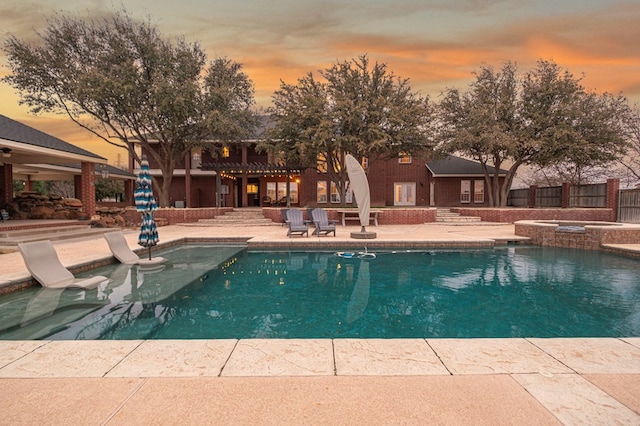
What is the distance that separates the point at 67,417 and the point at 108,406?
236 millimetres

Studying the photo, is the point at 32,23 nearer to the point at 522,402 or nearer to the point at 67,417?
the point at 67,417

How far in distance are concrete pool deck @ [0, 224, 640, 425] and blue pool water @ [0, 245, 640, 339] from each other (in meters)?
0.98

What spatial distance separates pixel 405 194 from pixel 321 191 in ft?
24.0

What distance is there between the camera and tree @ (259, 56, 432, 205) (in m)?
19.0

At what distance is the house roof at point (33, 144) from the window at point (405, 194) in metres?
21.4

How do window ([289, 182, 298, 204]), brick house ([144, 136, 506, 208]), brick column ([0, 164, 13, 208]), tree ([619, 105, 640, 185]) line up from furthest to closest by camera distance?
window ([289, 182, 298, 204]), brick house ([144, 136, 506, 208]), tree ([619, 105, 640, 185]), brick column ([0, 164, 13, 208])

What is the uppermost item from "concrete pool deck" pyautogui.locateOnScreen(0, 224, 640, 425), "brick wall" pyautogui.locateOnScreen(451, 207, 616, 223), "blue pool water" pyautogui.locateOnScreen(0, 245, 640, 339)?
"brick wall" pyautogui.locateOnScreen(451, 207, 616, 223)

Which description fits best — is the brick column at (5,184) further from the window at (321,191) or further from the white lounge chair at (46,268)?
the window at (321,191)

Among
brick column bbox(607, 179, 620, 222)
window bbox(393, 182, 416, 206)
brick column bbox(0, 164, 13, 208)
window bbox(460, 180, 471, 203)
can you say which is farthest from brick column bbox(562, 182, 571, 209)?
brick column bbox(0, 164, 13, 208)

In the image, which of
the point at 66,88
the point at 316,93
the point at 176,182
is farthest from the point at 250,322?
the point at 176,182

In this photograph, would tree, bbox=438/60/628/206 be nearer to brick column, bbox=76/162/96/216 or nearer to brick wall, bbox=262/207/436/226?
brick wall, bbox=262/207/436/226

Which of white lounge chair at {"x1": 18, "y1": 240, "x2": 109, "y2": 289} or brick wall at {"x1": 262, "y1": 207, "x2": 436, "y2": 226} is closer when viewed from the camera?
white lounge chair at {"x1": 18, "y1": 240, "x2": 109, "y2": 289}

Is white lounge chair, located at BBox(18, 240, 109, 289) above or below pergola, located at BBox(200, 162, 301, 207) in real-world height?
below

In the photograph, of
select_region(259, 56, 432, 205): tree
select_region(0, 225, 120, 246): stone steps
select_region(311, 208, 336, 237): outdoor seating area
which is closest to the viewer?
select_region(0, 225, 120, 246): stone steps
